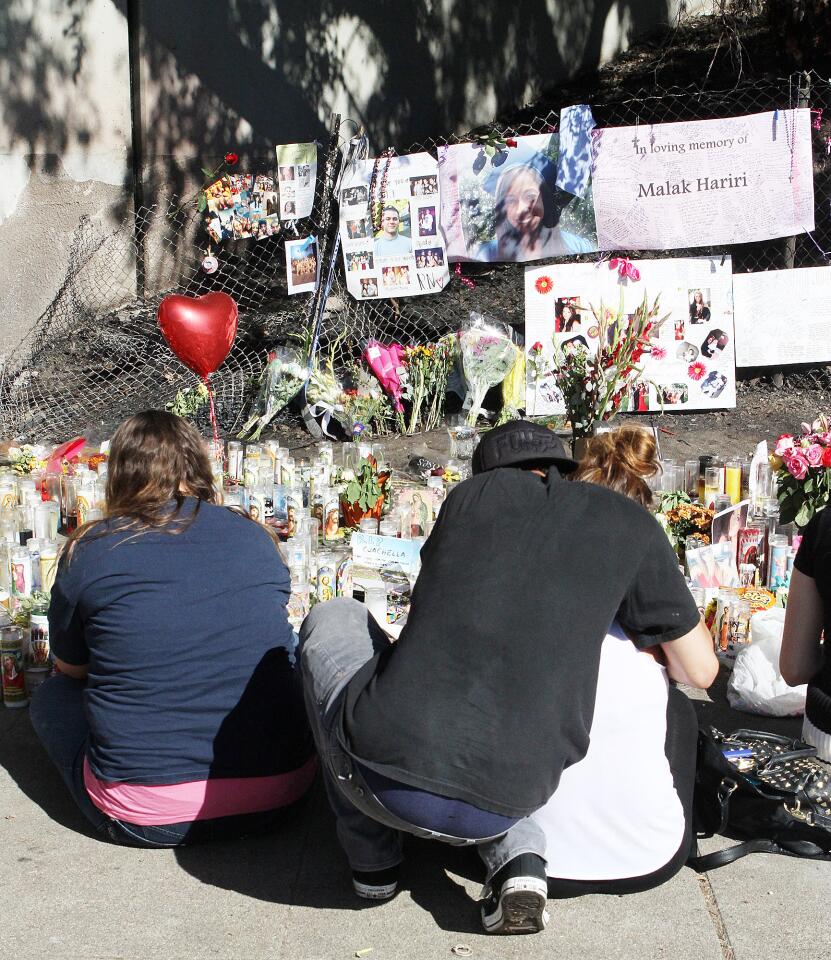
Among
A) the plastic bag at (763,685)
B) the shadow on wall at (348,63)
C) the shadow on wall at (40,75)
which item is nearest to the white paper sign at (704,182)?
the shadow on wall at (348,63)

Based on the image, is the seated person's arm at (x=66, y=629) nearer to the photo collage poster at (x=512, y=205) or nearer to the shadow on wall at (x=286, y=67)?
the photo collage poster at (x=512, y=205)

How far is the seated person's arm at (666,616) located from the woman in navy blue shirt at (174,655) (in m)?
0.95

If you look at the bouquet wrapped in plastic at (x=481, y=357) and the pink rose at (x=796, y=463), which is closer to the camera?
the pink rose at (x=796, y=463)

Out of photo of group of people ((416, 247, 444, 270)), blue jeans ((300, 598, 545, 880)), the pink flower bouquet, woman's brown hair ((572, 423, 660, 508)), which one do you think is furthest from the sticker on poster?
blue jeans ((300, 598, 545, 880))

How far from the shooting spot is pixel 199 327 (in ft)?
19.7

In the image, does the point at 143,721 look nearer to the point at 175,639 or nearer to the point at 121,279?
the point at 175,639

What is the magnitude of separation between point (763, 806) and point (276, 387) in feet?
15.8

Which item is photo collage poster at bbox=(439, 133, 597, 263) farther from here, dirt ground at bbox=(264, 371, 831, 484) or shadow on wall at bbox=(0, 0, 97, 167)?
shadow on wall at bbox=(0, 0, 97, 167)

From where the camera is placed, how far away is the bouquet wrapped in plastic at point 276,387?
6.92 metres

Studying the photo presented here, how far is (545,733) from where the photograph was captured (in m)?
2.10

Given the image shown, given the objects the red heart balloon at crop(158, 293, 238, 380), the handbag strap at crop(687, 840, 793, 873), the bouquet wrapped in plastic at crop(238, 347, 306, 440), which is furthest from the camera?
the bouquet wrapped in plastic at crop(238, 347, 306, 440)

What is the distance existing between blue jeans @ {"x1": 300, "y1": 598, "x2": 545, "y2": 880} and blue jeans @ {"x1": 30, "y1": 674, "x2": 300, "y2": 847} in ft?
1.25

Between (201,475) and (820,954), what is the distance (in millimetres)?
1853

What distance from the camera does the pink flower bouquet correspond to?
404 cm
